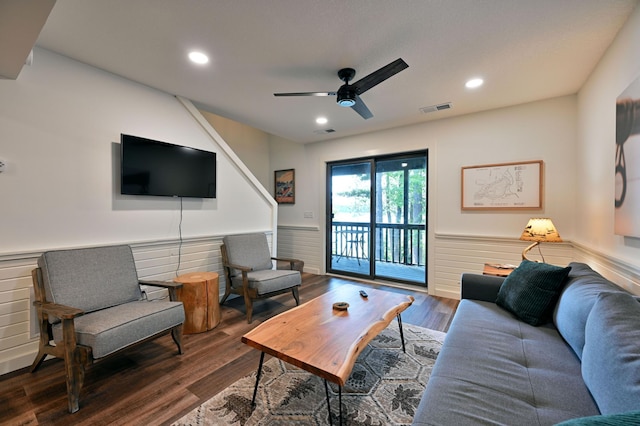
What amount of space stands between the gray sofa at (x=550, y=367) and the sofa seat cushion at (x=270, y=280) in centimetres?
189

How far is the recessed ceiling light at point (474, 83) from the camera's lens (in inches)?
107

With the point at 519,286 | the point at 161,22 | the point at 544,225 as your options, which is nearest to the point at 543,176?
the point at 544,225

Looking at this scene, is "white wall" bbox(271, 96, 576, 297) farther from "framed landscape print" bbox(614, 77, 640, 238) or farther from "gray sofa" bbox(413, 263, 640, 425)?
"gray sofa" bbox(413, 263, 640, 425)

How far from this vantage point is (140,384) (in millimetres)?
1875

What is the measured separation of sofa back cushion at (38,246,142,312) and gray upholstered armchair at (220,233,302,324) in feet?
3.21

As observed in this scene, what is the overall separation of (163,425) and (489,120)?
4.42m

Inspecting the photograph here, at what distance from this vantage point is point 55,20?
1896 millimetres

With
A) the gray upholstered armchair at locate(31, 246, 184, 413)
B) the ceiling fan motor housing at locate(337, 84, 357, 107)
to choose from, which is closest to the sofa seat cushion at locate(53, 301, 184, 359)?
the gray upholstered armchair at locate(31, 246, 184, 413)

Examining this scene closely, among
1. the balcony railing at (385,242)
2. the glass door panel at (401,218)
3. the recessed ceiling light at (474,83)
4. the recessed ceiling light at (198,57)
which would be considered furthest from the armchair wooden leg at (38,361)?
the recessed ceiling light at (474,83)

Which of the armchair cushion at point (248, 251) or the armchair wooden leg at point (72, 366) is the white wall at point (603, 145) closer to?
the armchair cushion at point (248, 251)

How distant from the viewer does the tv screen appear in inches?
104

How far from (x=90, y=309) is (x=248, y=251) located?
5.44 ft

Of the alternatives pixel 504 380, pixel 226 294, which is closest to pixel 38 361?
pixel 226 294

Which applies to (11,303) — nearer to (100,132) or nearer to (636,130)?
(100,132)
